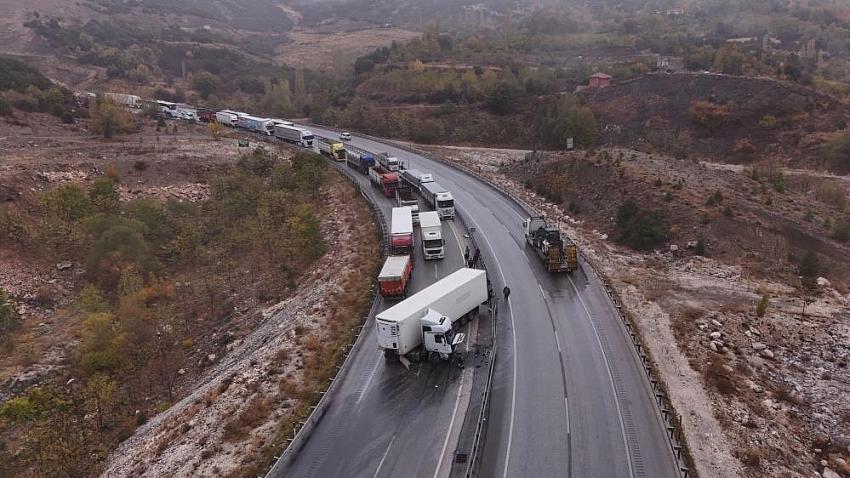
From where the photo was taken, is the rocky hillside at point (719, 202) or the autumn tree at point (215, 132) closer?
the rocky hillside at point (719, 202)

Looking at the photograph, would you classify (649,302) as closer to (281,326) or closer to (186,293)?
(281,326)

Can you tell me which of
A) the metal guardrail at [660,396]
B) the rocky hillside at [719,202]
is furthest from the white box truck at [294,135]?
the metal guardrail at [660,396]

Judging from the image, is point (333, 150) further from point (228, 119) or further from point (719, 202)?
point (719, 202)

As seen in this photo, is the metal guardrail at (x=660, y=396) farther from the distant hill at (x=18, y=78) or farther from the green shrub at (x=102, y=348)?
the distant hill at (x=18, y=78)

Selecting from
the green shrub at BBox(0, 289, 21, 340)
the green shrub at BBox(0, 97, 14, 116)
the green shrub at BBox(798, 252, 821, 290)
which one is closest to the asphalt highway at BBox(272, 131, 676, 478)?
the green shrub at BBox(798, 252, 821, 290)

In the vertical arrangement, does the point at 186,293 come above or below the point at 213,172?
below

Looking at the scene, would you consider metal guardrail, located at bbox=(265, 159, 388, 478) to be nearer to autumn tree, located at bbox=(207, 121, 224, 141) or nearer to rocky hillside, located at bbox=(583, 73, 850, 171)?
autumn tree, located at bbox=(207, 121, 224, 141)

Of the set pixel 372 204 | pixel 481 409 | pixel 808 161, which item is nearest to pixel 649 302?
pixel 481 409
